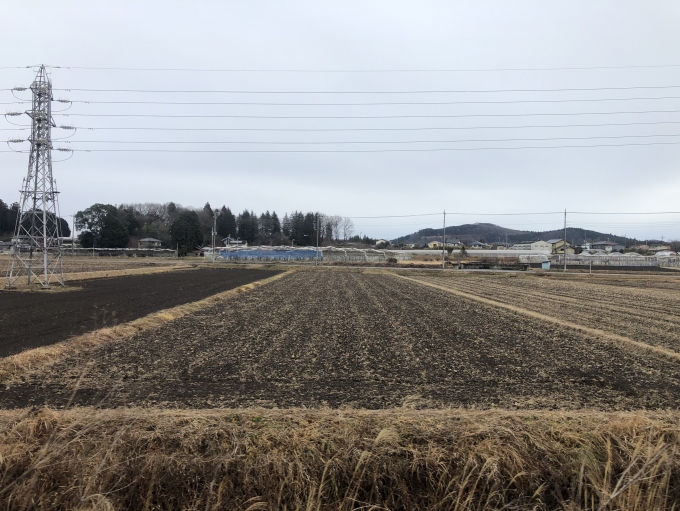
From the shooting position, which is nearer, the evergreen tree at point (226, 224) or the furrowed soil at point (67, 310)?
the furrowed soil at point (67, 310)

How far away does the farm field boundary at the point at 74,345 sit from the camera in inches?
318

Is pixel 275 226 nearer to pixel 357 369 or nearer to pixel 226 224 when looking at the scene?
pixel 226 224

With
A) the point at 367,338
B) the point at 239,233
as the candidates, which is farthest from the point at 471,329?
the point at 239,233

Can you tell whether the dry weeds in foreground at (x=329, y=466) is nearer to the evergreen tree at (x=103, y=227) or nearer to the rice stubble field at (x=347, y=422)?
the rice stubble field at (x=347, y=422)

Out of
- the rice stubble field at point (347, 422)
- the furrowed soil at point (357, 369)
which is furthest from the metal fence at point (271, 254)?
the rice stubble field at point (347, 422)

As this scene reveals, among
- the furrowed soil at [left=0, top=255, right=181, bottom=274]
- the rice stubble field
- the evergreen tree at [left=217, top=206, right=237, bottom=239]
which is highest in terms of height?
the evergreen tree at [left=217, top=206, right=237, bottom=239]

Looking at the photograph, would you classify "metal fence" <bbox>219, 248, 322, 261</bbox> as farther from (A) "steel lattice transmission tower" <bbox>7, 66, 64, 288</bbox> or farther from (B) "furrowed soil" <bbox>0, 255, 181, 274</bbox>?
(A) "steel lattice transmission tower" <bbox>7, 66, 64, 288</bbox>

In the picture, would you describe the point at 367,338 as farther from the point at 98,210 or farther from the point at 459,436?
the point at 98,210

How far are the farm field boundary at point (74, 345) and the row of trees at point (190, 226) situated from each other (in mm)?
67714

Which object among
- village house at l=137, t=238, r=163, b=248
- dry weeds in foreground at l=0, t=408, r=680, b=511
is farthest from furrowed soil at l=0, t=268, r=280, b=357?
village house at l=137, t=238, r=163, b=248

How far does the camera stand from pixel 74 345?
10.2 m

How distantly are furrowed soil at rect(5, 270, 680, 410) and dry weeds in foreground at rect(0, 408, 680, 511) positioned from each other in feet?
2.62

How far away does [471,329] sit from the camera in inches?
550

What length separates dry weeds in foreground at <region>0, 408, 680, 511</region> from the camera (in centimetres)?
346
